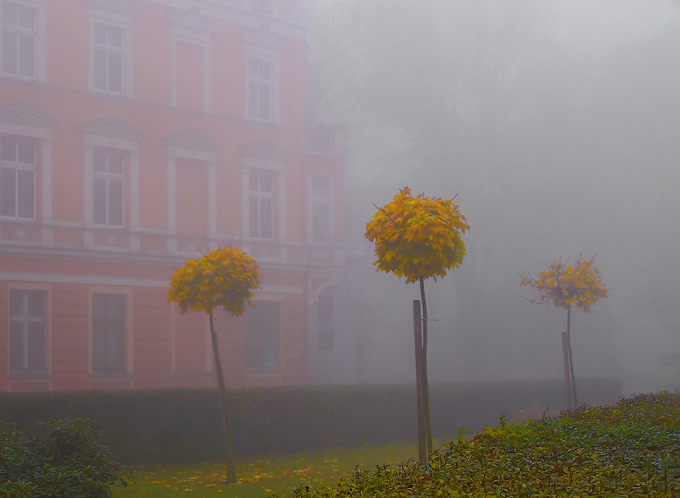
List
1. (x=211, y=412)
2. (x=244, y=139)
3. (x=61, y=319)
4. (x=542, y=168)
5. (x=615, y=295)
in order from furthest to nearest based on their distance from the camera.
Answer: (x=615, y=295), (x=542, y=168), (x=244, y=139), (x=61, y=319), (x=211, y=412)

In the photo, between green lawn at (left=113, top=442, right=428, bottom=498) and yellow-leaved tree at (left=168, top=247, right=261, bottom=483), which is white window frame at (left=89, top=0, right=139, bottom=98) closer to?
yellow-leaved tree at (left=168, top=247, right=261, bottom=483)

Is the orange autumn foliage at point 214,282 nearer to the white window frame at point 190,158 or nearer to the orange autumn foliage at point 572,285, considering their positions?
the orange autumn foliage at point 572,285

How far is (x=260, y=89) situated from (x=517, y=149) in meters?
13.8

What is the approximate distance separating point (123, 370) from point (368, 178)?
→ 2119 centimetres

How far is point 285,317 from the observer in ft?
99.8

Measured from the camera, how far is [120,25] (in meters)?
27.8

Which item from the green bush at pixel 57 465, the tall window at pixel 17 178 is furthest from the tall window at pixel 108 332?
the green bush at pixel 57 465

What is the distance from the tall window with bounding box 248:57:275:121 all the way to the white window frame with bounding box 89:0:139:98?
4462 millimetres

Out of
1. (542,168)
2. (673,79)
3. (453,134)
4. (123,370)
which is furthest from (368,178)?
(123,370)

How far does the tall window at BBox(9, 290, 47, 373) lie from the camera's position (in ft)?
79.0

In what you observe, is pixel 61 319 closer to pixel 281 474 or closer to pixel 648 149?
pixel 281 474

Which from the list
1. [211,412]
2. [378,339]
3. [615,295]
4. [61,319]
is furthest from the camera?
[378,339]

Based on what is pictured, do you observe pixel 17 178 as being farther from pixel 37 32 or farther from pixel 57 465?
pixel 57 465

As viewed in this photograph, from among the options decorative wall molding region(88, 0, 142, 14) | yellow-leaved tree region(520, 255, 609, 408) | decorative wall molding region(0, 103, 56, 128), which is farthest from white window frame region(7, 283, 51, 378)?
yellow-leaved tree region(520, 255, 609, 408)
